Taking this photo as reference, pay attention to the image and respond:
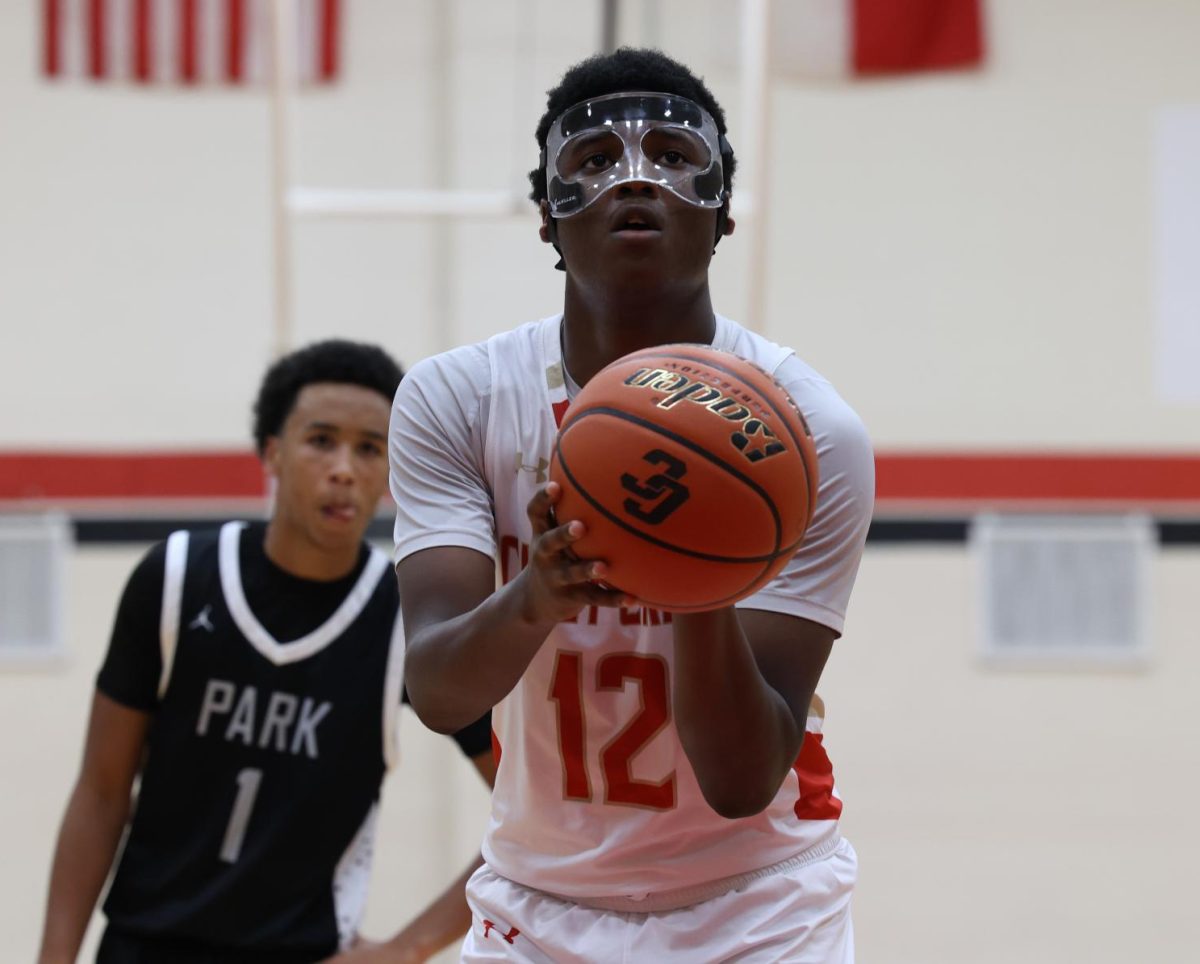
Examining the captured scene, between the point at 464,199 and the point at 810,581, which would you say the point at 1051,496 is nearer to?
the point at 464,199

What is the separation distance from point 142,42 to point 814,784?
3.82m

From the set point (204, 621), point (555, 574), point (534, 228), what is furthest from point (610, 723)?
point (534, 228)

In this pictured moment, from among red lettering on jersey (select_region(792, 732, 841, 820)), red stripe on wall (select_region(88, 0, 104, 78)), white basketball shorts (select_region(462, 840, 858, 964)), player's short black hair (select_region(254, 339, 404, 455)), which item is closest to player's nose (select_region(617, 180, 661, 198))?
red lettering on jersey (select_region(792, 732, 841, 820))

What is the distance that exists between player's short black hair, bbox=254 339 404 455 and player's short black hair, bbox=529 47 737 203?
111 cm

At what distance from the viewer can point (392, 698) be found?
A: 278 centimetres

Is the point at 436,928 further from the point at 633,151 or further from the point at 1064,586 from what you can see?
the point at 1064,586

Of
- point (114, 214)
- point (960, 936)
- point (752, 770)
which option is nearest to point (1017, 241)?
point (960, 936)

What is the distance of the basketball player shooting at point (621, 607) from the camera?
5.77 ft

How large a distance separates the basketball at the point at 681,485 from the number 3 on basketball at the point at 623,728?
0.38 metres

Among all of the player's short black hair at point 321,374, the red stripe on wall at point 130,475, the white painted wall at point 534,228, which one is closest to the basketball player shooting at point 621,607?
the player's short black hair at point 321,374

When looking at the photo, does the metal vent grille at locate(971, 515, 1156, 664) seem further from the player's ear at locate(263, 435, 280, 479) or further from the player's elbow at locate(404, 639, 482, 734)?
the player's elbow at locate(404, 639, 482, 734)

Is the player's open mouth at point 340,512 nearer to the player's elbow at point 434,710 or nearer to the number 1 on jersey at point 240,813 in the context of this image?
the number 1 on jersey at point 240,813

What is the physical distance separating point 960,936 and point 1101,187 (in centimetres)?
246

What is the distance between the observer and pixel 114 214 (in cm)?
482
